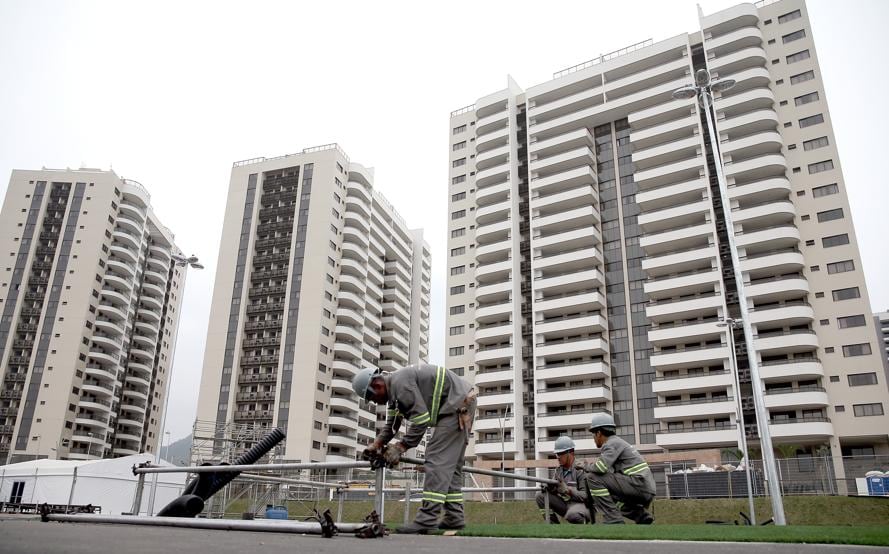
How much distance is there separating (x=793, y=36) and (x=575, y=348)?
120 feet

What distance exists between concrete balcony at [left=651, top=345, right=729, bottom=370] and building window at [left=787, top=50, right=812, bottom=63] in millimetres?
28777

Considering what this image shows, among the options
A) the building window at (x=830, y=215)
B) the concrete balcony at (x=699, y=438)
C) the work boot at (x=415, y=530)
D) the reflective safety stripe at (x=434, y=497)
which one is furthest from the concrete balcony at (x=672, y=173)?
the work boot at (x=415, y=530)

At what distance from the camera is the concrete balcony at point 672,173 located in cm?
6294

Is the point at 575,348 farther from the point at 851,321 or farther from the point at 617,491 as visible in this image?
the point at 617,491

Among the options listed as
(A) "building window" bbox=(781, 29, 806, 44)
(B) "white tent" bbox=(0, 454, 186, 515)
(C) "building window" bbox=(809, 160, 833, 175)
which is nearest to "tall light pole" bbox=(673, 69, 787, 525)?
(B) "white tent" bbox=(0, 454, 186, 515)

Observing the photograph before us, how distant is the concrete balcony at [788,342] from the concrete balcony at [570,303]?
15081 millimetres

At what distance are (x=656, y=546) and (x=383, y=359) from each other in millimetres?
90051

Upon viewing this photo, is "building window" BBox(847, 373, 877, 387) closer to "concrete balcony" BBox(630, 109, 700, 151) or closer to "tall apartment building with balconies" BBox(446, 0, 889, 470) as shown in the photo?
"tall apartment building with balconies" BBox(446, 0, 889, 470)

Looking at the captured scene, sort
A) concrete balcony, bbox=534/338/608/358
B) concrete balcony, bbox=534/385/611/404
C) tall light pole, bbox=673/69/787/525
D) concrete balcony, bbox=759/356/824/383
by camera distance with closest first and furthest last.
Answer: tall light pole, bbox=673/69/787/525 < concrete balcony, bbox=759/356/824/383 < concrete balcony, bbox=534/385/611/404 < concrete balcony, bbox=534/338/608/358

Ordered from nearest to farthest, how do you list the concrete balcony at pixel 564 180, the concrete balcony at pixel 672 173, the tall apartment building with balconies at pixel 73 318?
the concrete balcony at pixel 672 173, the concrete balcony at pixel 564 180, the tall apartment building with balconies at pixel 73 318

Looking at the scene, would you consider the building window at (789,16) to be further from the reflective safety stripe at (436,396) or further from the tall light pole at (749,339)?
the reflective safety stripe at (436,396)

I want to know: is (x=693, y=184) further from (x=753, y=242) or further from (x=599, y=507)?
(x=599, y=507)

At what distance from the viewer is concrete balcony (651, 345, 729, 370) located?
55781mm

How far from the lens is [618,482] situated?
8.98 metres
